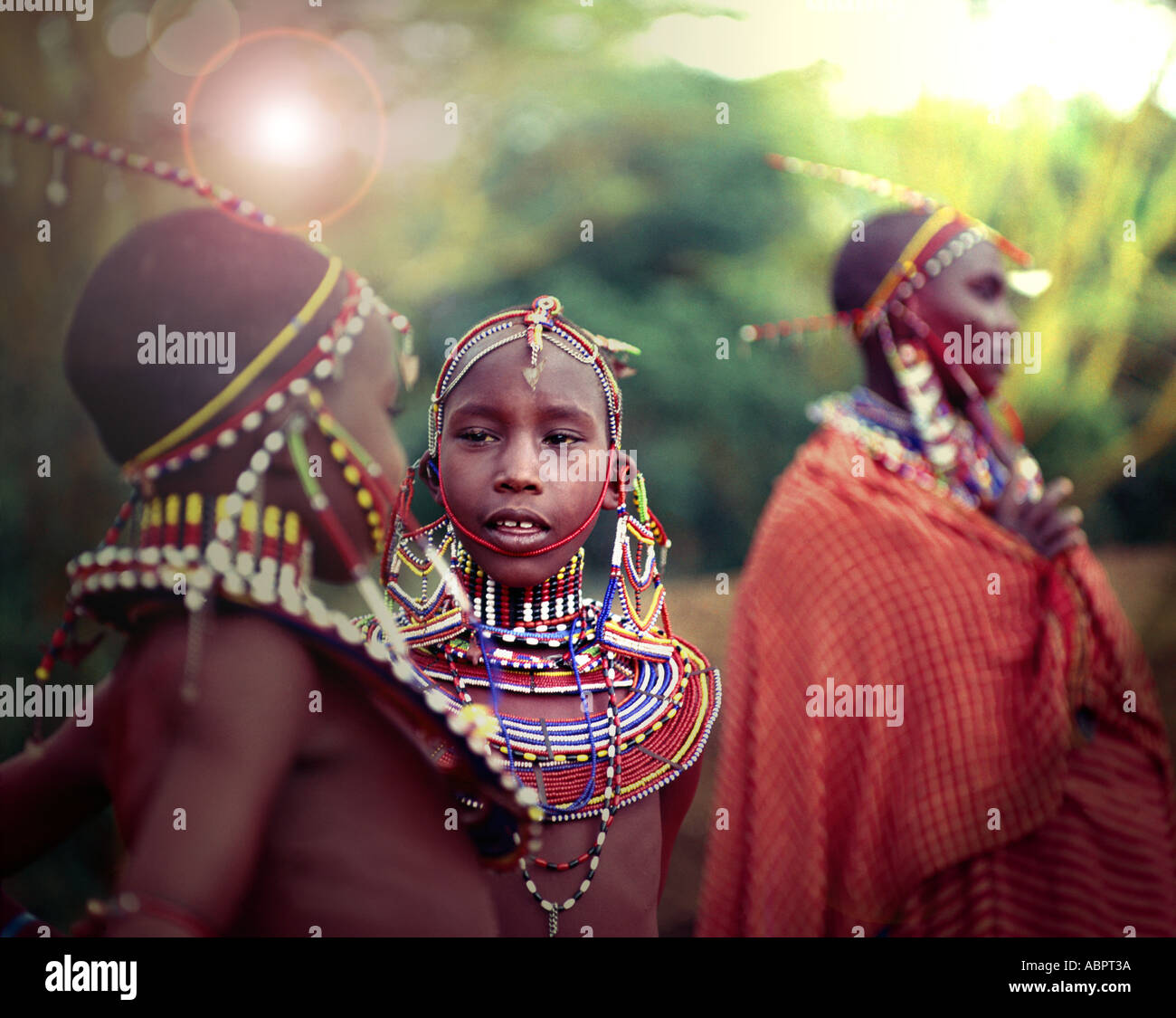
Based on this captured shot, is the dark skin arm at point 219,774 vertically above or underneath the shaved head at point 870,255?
underneath

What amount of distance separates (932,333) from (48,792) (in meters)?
2.44

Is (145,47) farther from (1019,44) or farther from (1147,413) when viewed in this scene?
(1147,413)

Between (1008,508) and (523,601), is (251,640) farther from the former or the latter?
(1008,508)

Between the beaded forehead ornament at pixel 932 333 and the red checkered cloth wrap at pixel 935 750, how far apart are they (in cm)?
18

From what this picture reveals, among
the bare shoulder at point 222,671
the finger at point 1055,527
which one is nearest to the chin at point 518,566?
the bare shoulder at point 222,671

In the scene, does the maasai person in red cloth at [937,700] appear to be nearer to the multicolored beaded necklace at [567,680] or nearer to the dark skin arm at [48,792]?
the multicolored beaded necklace at [567,680]

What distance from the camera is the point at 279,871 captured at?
1.58m

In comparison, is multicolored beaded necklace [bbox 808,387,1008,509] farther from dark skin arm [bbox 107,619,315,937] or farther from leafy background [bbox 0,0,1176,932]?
dark skin arm [bbox 107,619,315,937]

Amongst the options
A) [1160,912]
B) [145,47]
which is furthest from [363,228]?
[1160,912]

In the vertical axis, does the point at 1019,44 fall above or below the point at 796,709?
above

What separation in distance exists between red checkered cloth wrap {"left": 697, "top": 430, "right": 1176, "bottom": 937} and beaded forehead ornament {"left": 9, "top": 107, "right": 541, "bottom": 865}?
131cm

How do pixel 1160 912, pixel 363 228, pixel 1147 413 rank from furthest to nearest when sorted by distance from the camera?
pixel 1147 413 → pixel 363 228 → pixel 1160 912

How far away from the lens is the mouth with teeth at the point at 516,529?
1815 mm
